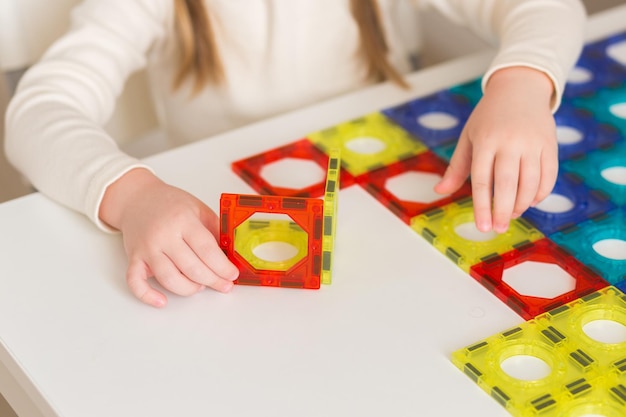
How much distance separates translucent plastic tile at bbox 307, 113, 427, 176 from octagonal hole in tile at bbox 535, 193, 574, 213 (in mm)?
129

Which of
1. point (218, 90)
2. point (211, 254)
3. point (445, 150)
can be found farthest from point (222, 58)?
point (211, 254)

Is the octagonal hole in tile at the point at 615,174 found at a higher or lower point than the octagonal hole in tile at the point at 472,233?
higher

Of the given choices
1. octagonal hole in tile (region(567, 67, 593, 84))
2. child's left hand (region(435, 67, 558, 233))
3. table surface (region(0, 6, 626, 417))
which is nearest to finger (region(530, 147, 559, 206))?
child's left hand (region(435, 67, 558, 233))

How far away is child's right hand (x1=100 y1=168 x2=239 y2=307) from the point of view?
675 mm

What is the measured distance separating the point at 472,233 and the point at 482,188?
0.14 ft

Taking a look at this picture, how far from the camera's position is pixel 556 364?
0.60 m

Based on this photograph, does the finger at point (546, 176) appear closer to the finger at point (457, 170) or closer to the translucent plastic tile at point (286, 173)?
the finger at point (457, 170)

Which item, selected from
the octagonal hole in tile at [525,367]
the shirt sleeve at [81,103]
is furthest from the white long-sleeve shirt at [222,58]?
the octagonal hole in tile at [525,367]

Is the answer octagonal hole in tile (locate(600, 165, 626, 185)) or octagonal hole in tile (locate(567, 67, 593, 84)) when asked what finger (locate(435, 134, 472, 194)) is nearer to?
octagonal hole in tile (locate(600, 165, 626, 185))

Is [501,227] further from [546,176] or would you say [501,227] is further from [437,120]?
[437,120]

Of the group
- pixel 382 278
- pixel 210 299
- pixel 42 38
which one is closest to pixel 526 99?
pixel 382 278

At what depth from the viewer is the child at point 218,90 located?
28.0 inches

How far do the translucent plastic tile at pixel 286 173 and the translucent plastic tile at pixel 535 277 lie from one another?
168mm

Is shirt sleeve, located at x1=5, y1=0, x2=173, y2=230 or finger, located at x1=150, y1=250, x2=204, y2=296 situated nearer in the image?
finger, located at x1=150, y1=250, x2=204, y2=296
